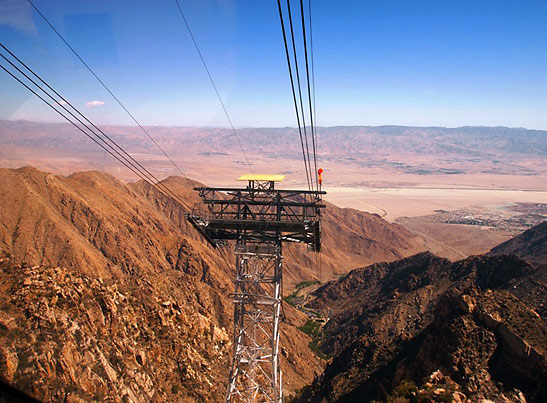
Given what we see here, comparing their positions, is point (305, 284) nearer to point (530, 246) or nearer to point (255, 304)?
point (530, 246)

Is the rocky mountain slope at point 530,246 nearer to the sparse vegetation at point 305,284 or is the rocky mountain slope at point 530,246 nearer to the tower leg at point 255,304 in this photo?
the sparse vegetation at point 305,284

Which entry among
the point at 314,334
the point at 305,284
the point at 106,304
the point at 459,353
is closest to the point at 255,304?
the point at 106,304

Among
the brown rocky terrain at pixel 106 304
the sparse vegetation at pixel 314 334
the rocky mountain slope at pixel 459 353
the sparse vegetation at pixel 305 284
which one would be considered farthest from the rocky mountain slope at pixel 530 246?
the brown rocky terrain at pixel 106 304

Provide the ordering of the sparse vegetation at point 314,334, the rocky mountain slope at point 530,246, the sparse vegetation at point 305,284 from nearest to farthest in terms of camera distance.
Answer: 1. the sparse vegetation at point 314,334
2. the sparse vegetation at point 305,284
3. the rocky mountain slope at point 530,246

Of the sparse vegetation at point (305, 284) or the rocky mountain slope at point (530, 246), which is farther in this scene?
the rocky mountain slope at point (530, 246)

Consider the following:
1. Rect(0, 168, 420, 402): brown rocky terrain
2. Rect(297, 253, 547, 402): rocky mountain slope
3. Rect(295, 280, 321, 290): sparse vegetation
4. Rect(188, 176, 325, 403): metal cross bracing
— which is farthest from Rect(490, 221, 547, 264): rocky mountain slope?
Rect(188, 176, 325, 403): metal cross bracing

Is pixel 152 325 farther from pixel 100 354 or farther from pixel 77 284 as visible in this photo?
pixel 100 354

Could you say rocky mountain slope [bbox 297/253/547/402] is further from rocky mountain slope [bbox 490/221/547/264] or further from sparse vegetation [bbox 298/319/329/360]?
rocky mountain slope [bbox 490/221/547/264]
